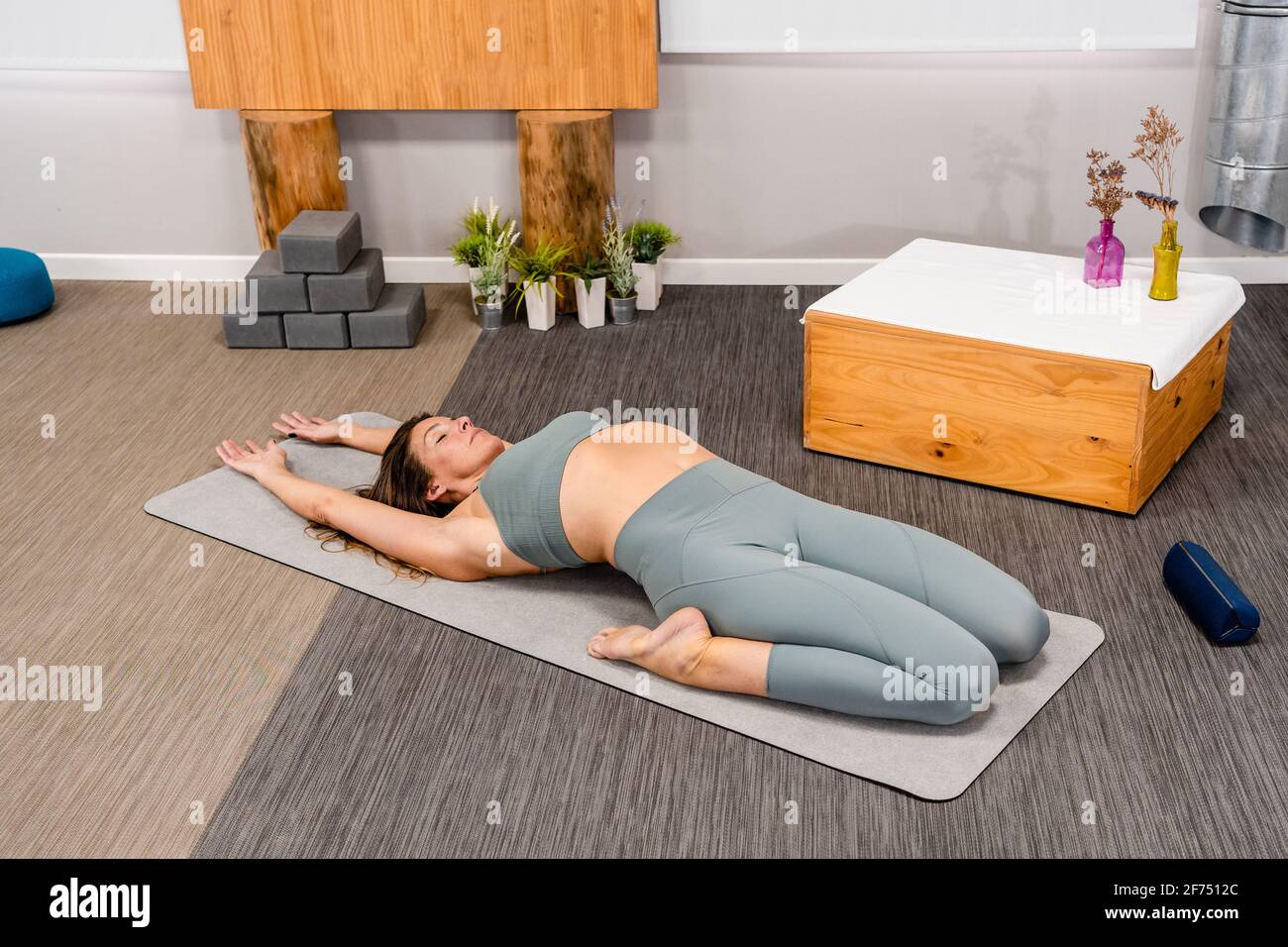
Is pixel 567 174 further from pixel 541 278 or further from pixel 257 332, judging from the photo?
pixel 257 332

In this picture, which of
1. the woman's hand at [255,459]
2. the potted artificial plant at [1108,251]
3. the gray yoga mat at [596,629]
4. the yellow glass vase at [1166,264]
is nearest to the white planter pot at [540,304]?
the gray yoga mat at [596,629]

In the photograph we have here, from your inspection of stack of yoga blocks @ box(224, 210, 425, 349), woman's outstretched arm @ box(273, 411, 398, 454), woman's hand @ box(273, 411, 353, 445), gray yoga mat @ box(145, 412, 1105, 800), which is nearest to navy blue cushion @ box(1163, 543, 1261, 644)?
gray yoga mat @ box(145, 412, 1105, 800)

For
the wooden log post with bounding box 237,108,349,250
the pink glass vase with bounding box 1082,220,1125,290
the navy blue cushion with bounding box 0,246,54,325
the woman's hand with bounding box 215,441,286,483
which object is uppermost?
the wooden log post with bounding box 237,108,349,250

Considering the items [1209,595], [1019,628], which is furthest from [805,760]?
[1209,595]

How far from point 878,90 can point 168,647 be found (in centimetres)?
271

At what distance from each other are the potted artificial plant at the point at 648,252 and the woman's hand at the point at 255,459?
1.39 meters

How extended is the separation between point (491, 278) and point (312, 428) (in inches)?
38.2

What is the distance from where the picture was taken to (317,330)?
3.88m

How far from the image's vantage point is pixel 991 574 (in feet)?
7.48

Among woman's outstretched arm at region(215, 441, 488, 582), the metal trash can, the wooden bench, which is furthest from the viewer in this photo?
the metal trash can

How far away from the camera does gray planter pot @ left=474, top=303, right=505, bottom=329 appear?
400 cm

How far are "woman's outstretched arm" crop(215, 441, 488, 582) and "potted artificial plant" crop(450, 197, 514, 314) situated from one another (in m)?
1.32

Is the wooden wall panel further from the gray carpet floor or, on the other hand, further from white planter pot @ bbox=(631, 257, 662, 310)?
the gray carpet floor
